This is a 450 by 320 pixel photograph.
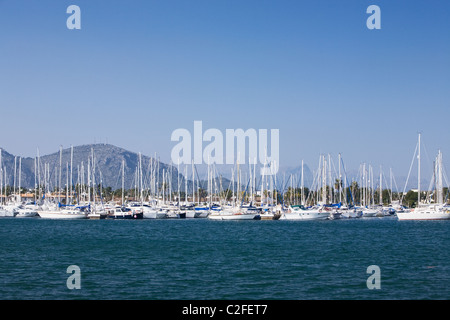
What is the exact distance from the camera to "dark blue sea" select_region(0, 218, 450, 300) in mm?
26781

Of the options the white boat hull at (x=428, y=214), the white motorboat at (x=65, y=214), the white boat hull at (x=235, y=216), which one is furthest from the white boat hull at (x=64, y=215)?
the white boat hull at (x=428, y=214)

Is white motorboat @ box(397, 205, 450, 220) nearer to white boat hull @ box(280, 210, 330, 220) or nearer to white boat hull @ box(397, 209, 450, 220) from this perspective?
white boat hull @ box(397, 209, 450, 220)

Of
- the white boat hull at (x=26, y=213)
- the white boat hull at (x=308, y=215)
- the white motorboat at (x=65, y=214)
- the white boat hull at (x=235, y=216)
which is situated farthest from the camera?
the white boat hull at (x=26, y=213)

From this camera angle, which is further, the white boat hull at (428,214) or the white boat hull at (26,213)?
the white boat hull at (26,213)

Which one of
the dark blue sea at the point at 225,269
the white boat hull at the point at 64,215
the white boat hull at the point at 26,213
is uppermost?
the dark blue sea at the point at 225,269

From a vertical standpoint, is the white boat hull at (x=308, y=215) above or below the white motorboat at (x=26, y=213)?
above

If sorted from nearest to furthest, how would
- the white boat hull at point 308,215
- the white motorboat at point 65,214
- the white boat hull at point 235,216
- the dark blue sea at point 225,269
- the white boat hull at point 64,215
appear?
the dark blue sea at point 225,269 → the white boat hull at point 308,215 → the white boat hull at point 235,216 → the white boat hull at point 64,215 → the white motorboat at point 65,214

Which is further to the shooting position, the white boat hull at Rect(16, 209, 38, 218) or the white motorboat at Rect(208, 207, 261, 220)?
the white boat hull at Rect(16, 209, 38, 218)

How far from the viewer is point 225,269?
35.2m

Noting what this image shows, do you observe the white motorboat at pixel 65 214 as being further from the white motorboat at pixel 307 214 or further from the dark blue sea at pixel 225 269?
the dark blue sea at pixel 225 269

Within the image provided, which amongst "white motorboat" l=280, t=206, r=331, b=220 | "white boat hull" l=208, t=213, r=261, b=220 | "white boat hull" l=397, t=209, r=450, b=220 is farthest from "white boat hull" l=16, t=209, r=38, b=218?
"white boat hull" l=397, t=209, r=450, b=220

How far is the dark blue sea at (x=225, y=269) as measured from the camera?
1054 inches

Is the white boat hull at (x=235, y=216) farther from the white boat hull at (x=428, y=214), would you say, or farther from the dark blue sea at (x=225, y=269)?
the dark blue sea at (x=225, y=269)
